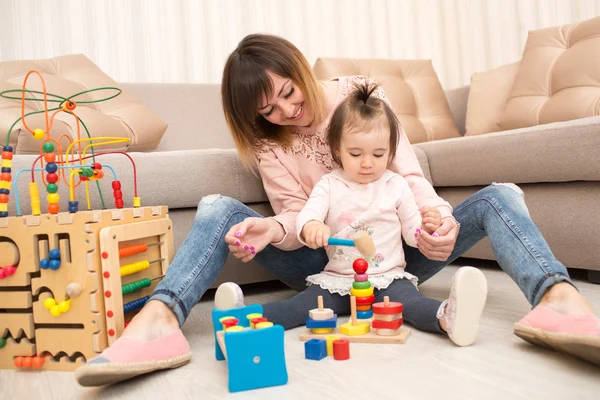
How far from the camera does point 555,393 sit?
0.78 metres

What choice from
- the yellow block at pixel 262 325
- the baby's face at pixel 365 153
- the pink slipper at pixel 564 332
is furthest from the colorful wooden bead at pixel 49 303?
the pink slipper at pixel 564 332

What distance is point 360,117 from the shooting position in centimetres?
128

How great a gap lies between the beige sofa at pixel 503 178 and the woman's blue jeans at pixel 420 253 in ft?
1.05

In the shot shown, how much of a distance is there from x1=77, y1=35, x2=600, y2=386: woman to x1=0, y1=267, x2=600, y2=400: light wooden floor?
0.04 m

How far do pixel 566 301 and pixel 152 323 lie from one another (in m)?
0.72

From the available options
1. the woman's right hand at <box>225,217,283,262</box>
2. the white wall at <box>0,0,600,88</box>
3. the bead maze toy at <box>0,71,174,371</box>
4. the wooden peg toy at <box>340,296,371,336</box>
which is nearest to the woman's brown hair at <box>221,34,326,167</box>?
the woman's right hand at <box>225,217,283,262</box>

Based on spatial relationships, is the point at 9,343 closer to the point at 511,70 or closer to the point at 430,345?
the point at 430,345

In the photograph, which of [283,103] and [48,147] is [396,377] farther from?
[48,147]

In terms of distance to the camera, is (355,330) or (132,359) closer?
(132,359)

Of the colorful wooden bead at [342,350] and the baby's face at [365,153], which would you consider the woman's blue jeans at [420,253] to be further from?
the colorful wooden bead at [342,350]

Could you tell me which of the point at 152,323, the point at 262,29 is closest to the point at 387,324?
the point at 152,323

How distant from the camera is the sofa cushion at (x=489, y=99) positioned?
2.33m

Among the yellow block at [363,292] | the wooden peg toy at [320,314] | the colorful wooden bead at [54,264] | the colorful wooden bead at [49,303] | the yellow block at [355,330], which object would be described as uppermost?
the colorful wooden bead at [54,264]

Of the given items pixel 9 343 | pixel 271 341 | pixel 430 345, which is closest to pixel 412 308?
pixel 430 345
